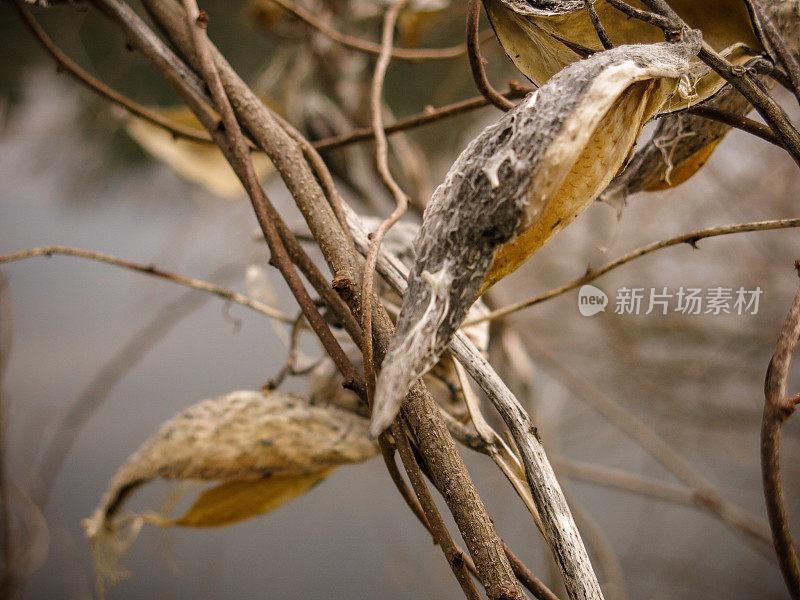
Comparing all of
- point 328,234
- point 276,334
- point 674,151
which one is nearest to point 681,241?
point 674,151

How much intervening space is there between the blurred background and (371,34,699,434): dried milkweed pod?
42 centimetres

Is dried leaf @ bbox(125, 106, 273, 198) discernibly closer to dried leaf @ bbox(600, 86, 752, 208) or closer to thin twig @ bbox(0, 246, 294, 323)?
thin twig @ bbox(0, 246, 294, 323)

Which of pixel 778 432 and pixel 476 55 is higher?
pixel 476 55

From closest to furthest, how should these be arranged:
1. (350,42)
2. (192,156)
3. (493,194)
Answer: (493,194)
(350,42)
(192,156)

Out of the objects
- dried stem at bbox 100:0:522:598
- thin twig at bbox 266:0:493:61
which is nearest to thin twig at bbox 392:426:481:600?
dried stem at bbox 100:0:522:598

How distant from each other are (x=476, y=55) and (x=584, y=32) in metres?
0.04

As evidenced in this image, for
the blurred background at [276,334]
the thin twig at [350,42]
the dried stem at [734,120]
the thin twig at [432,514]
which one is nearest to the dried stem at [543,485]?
the thin twig at [432,514]

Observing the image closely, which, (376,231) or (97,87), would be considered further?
(97,87)

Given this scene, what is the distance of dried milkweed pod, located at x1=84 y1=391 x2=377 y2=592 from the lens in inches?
10.5

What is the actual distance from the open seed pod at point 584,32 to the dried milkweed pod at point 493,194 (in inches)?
1.5

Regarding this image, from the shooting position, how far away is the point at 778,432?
170 mm

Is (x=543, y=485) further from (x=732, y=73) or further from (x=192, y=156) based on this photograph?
(x=192, y=156)

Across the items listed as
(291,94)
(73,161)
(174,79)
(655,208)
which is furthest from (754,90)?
(73,161)

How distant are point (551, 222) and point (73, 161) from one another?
2.38 feet
